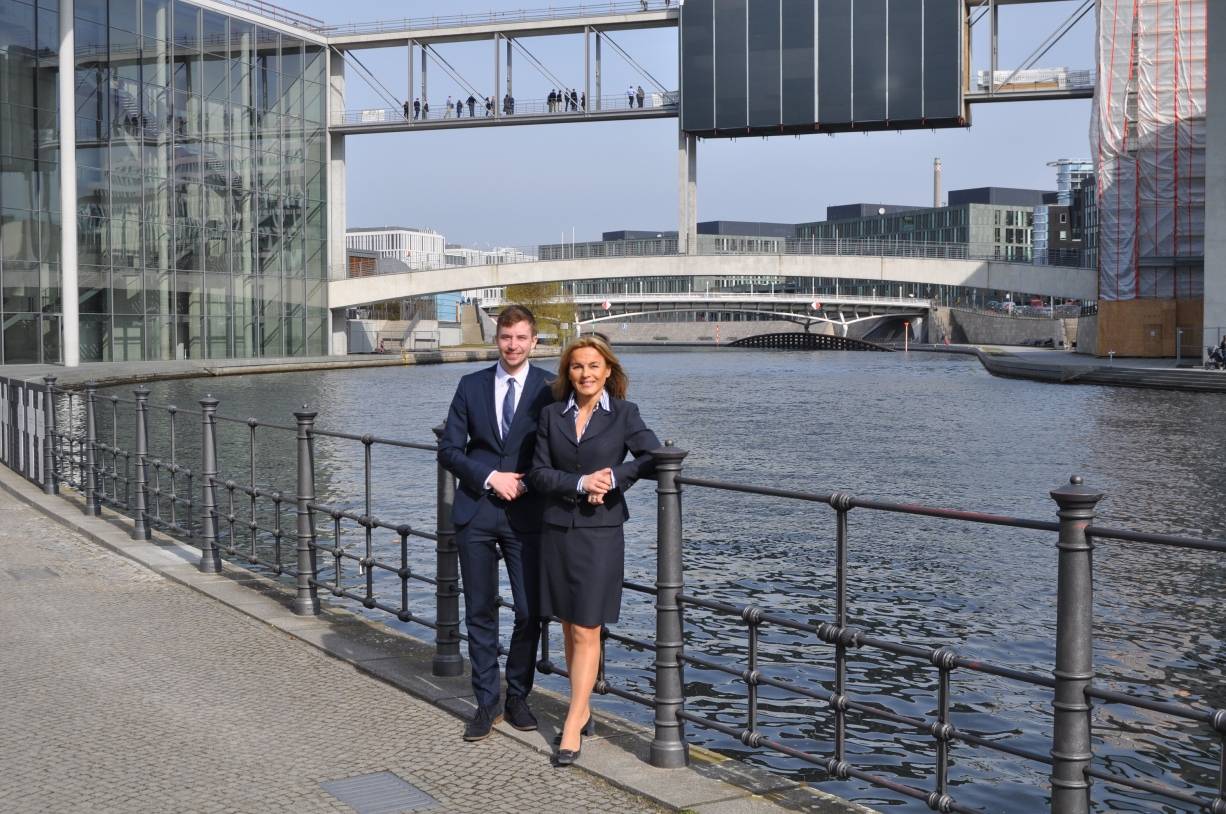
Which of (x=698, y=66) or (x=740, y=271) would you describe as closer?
(x=698, y=66)

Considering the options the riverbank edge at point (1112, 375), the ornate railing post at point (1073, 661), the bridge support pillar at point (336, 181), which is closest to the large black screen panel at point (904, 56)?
the riverbank edge at point (1112, 375)

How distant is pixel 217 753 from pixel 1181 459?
68.9ft

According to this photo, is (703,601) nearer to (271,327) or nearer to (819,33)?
(271,327)

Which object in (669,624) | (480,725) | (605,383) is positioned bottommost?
(480,725)

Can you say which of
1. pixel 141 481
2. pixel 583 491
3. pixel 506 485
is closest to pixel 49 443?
pixel 141 481

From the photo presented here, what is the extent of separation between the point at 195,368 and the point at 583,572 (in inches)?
1850

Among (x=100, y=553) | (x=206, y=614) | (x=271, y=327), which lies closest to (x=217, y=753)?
(x=206, y=614)

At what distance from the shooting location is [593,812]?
500 cm

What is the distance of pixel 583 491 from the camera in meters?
5.40

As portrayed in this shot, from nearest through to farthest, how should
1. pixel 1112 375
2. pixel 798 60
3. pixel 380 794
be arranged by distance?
pixel 380 794 < pixel 1112 375 < pixel 798 60

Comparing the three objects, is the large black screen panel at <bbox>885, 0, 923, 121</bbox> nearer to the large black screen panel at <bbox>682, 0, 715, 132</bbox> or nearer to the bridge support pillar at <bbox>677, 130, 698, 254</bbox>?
the large black screen panel at <bbox>682, 0, 715, 132</bbox>

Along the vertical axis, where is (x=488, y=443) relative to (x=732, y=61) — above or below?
below

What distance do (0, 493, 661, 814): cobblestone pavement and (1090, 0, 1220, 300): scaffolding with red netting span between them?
189ft

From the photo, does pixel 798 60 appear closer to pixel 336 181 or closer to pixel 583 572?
pixel 336 181
